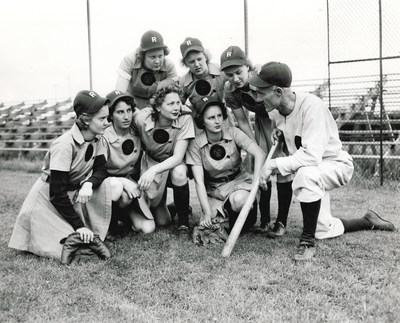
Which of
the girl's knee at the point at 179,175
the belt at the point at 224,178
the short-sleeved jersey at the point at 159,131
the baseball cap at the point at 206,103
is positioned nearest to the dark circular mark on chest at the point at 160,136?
the short-sleeved jersey at the point at 159,131

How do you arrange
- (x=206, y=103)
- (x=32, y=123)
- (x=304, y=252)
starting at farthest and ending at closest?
1. (x=32, y=123)
2. (x=206, y=103)
3. (x=304, y=252)

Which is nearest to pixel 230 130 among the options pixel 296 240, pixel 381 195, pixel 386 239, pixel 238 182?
pixel 238 182

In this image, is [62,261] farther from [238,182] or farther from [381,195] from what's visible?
[381,195]

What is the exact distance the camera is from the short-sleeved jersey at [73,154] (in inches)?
145

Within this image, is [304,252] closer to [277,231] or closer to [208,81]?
[277,231]

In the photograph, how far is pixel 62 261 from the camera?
354 cm

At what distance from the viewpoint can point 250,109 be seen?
14.9 feet

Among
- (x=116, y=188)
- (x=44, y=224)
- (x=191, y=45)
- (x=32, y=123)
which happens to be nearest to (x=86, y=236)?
(x=44, y=224)

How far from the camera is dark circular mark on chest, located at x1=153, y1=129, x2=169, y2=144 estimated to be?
14.7ft

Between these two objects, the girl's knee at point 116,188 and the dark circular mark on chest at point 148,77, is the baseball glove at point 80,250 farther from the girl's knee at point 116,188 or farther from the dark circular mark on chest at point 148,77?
the dark circular mark on chest at point 148,77

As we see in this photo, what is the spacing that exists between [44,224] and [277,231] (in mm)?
2135

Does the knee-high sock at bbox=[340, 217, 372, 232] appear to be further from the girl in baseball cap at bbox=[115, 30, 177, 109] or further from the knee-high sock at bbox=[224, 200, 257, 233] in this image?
the girl in baseball cap at bbox=[115, 30, 177, 109]

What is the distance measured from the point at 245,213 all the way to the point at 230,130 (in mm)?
982

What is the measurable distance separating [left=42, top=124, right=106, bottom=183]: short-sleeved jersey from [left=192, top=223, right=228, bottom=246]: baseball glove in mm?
1128
